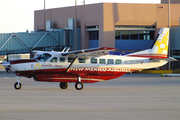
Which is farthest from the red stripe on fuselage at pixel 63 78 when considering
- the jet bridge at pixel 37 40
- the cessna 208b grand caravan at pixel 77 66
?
the jet bridge at pixel 37 40

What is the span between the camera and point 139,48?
48250 millimetres

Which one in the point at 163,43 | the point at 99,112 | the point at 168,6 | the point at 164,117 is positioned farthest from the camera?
the point at 168,6

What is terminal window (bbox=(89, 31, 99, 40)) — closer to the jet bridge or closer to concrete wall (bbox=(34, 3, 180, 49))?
concrete wall (bbox=(34, 3, 180, 49))

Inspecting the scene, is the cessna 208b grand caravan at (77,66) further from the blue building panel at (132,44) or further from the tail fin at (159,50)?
the blue building panel at (132,44)

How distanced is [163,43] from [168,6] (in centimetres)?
2430

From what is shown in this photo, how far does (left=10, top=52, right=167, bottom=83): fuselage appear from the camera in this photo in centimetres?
1934

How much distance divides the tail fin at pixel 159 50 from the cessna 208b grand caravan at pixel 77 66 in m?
0.23

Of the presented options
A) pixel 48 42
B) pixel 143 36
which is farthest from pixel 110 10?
pixel 48 42

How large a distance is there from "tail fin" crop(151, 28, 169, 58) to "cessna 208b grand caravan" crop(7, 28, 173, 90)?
672 millimetres

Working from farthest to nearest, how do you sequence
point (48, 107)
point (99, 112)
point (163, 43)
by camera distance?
point (163, 43), point (48, 107), point (99, 112)

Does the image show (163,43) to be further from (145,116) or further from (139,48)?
(139,48)

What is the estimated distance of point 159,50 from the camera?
72.2ft

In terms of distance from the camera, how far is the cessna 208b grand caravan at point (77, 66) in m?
19.3

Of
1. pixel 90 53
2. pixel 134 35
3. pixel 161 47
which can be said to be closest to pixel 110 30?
pixel 134 35
